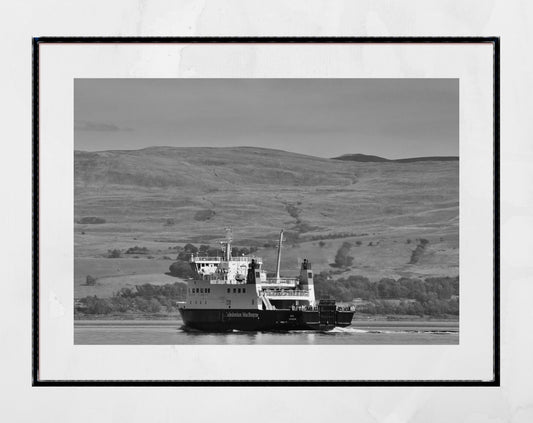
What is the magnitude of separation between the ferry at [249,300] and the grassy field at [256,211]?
78 mm

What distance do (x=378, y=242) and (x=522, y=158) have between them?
0.73 m

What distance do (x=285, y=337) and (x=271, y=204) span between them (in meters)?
0.59

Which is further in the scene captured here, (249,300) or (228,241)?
(249,300)

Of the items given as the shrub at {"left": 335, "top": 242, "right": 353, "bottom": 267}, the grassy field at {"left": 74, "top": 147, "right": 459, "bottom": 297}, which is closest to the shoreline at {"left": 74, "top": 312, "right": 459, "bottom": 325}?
the grassy field at {"left": 74, "top": 147, "right": 459, "bottom": 297}

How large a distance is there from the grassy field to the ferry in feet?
0.26

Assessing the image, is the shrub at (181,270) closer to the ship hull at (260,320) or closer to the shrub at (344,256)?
the ship hull at (260,320)

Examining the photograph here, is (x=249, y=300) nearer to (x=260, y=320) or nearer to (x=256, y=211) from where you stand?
(x=260, y=320)

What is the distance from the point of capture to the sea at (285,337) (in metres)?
7.20

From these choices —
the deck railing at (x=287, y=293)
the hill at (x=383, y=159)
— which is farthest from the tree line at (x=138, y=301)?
the hill at (x=383, y=159)

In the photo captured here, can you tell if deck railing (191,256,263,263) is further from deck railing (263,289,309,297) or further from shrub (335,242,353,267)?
shrub (335,242,353,267)

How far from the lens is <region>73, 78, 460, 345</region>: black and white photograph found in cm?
723

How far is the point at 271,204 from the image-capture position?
23.9 feet

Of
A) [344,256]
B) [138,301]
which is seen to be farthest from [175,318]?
[344,256]
